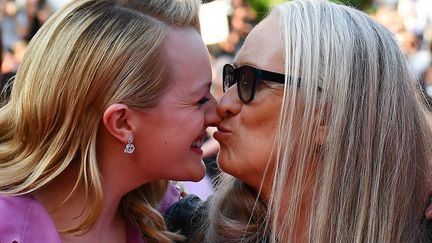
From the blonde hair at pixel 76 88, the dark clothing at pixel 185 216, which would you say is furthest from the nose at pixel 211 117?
the dark clothing at pixel 185 216

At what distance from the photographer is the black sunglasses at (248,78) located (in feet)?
8.91

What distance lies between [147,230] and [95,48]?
28.8 inches

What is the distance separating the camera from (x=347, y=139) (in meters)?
2.61

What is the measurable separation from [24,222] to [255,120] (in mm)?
846

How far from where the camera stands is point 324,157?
104 inches

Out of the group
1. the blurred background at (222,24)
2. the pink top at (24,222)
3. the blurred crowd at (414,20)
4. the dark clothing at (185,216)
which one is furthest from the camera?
the blurred crowd at (414,20)

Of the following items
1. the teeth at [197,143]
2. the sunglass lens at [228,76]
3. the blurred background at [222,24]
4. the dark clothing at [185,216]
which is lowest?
the blurred background at [222,24]

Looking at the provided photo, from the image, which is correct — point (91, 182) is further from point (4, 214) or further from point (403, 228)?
point (403, 228)

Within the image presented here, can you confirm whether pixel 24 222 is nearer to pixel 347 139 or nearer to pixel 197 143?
pixel 197 143

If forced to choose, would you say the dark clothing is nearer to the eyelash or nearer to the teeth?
the teeth

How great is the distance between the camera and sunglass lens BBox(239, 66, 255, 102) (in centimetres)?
277

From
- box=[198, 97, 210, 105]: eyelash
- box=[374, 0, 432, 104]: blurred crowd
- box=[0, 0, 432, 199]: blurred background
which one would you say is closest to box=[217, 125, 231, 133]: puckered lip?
box=[198, 97, 210, 105]: eyelash

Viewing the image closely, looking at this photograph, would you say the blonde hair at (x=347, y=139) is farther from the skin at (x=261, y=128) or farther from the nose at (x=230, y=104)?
the nose at (x=230, y=104)

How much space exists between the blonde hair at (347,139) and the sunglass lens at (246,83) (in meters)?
0.15
